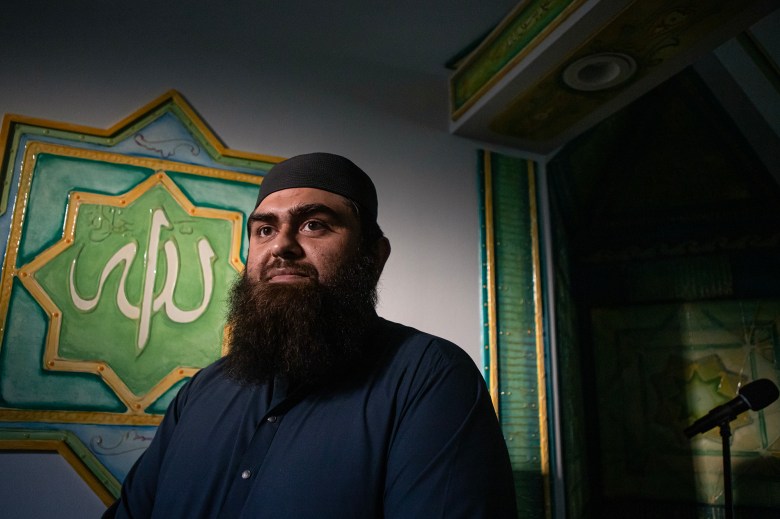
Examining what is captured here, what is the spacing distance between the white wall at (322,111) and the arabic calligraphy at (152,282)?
1.64 feet

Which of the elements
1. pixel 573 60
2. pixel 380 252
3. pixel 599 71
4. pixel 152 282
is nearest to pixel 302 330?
pixel 380 252

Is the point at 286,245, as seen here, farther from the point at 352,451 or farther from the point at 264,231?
the point at 352,451

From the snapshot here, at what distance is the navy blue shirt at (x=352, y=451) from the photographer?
97cm

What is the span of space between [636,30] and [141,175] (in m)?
2.00

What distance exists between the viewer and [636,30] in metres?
2.04

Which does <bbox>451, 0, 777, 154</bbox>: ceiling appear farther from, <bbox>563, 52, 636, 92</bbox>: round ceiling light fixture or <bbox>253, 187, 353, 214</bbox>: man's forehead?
<bbox>253, 187, 353, 214</bbox>: man's forehead

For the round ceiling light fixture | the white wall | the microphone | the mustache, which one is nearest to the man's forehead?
the mustache

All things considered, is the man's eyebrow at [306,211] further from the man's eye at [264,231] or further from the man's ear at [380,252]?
the man's ear at [380,252]

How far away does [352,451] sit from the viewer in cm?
104

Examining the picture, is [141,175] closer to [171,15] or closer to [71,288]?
[71,288]

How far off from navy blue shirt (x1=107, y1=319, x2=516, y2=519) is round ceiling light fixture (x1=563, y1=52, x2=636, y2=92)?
1583 mm

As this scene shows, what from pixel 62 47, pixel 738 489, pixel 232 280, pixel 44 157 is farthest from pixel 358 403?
pixel 738 489

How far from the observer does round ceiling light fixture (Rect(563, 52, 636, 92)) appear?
223 cm

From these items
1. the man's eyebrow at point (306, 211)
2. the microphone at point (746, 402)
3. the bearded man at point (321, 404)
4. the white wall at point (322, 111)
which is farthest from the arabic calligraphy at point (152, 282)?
the microphone at point (746, 402)
